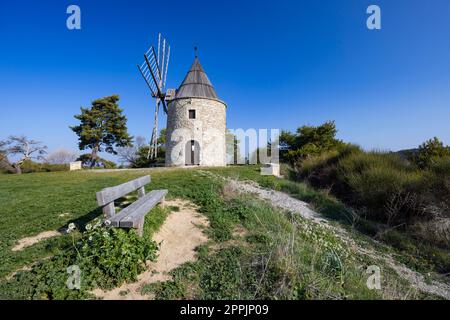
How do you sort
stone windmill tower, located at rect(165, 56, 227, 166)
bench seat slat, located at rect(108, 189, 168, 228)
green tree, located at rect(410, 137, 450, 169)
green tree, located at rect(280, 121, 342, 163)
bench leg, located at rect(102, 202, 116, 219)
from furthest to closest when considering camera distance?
stone windmill tower, located at rect(165, 56, 227, 166)
green tree, located at rect(280, 121, 342, 163)
green tree, located at rect(410, 137, 450, 169)
bench leg, located at rect(102, 202, 116, 219)
bench seat slat, located at rect(108, 189, 168, 228)

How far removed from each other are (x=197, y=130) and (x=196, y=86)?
3834 mm

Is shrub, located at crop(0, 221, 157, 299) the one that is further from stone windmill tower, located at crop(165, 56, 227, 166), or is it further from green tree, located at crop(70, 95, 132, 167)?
green tree, located at crop(70, 95, 132, 167)

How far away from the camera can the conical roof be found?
16.8 metres

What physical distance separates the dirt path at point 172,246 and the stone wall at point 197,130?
11.4 meters

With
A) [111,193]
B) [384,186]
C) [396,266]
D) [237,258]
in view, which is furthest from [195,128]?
[396,266]

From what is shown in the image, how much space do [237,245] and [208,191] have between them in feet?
9.12

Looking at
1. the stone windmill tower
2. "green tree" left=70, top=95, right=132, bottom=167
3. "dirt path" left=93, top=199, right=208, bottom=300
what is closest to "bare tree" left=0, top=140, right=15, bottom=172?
"green tree" left=70, top=95, right=132, bottom=167

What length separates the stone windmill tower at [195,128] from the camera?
16391 millimetres

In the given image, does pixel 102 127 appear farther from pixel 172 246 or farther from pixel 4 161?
Result: pixel 172 246

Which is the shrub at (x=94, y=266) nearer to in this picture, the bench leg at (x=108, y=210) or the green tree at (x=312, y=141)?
the bench leg at (x=108, y=210)

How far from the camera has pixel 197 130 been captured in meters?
16.3

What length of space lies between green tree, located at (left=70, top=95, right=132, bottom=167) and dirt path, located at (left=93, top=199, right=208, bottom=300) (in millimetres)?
22149
